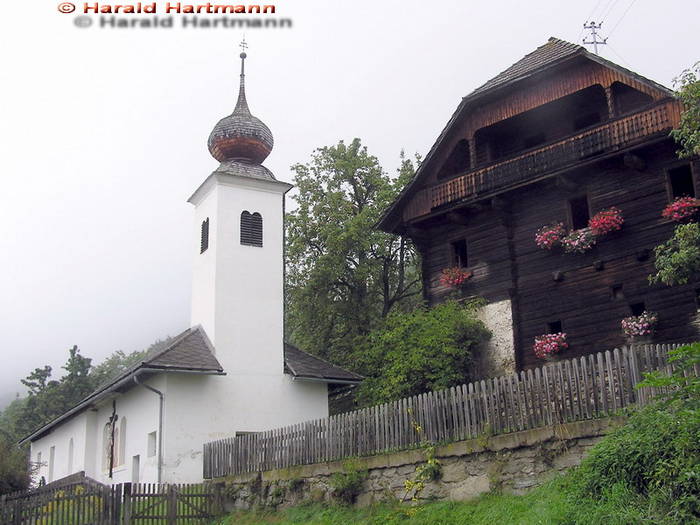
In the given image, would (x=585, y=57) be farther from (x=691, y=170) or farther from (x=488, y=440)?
(x=488, y=440)

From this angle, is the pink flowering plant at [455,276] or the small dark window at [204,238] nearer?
the pink flowering plant at [455,276]

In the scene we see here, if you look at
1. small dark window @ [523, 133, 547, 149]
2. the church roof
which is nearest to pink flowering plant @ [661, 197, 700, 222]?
small dark window @ [523, 133, 547, 149]

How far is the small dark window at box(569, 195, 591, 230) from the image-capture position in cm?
2364

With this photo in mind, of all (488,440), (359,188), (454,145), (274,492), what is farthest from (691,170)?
(359,188)

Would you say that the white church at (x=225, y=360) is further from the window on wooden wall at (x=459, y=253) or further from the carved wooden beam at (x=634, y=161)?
the carved wooden beam at (x=634, y=161)

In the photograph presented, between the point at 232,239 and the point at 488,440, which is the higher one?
the point at 232,239

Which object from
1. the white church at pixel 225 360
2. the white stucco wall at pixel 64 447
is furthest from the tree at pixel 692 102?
the white stucco wall at pixel 64 447

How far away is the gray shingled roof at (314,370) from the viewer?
2686 cm

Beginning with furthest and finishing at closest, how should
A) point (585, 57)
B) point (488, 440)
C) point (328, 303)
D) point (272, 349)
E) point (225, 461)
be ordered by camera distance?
point (328, 303)
point (272, 349)
point (585, 57)
point (225, 461)
point (488, 440)

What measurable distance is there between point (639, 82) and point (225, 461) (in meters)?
13.4

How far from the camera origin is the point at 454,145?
2555 cm

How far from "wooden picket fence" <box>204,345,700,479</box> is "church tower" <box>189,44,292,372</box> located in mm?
7365

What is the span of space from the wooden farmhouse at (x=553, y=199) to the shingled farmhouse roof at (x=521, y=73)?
41 mm

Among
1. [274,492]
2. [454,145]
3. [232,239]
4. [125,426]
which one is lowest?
[274,492]
